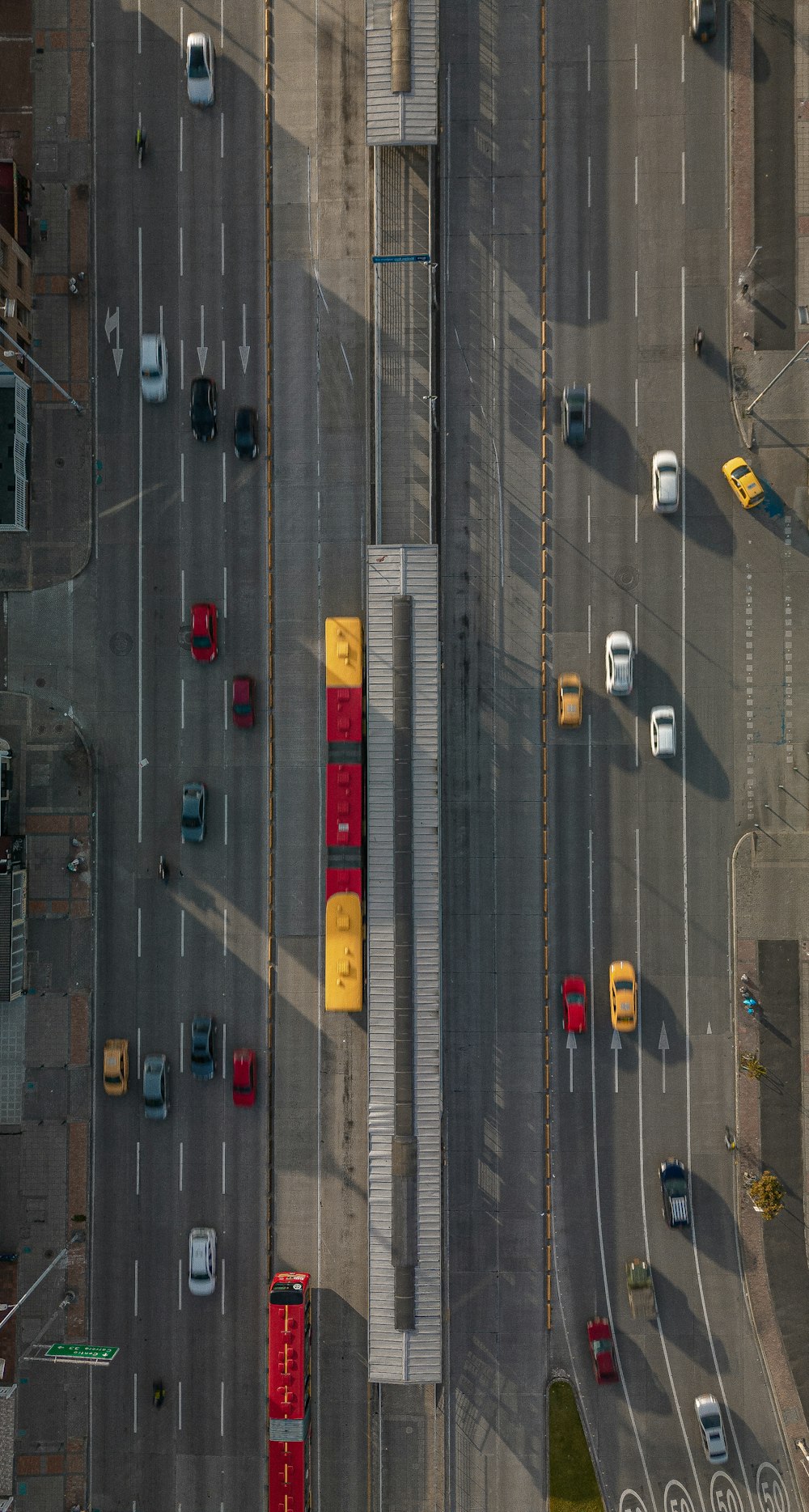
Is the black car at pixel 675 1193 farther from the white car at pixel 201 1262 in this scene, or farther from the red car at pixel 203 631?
the red car at pixel 203 631

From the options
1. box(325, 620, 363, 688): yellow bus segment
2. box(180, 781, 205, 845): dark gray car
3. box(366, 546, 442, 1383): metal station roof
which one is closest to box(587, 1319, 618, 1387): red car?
box(366, 546, 442, 1383): metal station roof

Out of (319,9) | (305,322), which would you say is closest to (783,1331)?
(305,322)

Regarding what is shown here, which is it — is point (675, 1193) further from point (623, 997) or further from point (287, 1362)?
point (287, 1362)

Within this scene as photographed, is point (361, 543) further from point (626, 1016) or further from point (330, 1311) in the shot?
point (330, 1311)

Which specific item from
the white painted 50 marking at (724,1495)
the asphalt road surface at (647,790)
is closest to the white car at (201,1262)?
the asphalt road surface at (647,790)

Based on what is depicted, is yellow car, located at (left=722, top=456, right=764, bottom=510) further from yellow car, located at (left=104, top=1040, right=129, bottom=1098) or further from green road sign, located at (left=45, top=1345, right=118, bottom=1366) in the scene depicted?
green road sign, located at (left=45, top=1345, right=118, bottom=1366)

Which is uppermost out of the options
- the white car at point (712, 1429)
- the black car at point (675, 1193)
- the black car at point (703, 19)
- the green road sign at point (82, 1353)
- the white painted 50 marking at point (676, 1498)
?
the black car at point (703, 19)
